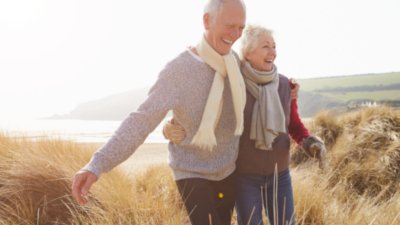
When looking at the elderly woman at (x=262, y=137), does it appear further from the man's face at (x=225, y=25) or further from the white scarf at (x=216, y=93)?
the man's face at (x=225, y=25)

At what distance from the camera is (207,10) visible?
2.29 meters

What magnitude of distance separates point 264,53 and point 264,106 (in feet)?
1.03

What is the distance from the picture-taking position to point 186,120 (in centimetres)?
230

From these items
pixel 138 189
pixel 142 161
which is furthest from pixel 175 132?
pixel 142 161

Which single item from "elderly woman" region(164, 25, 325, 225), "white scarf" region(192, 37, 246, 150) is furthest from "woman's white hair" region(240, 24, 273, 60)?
"white scarf" region(192, 37, 246, 150)

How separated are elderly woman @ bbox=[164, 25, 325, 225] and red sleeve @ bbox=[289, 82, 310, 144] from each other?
0.10 m

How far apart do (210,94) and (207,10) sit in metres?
0.44

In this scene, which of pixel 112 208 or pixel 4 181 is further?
pixel 4 181

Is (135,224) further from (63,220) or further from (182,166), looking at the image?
(182,166)

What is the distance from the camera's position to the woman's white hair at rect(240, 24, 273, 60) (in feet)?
8.44

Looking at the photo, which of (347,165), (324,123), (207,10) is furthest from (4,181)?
(324,123)

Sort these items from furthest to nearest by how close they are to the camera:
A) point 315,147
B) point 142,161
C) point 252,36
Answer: point 142,161
point 315,147
point 252,36

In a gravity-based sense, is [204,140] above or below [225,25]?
below

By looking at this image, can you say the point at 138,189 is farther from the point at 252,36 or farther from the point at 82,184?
the point at 82,184
